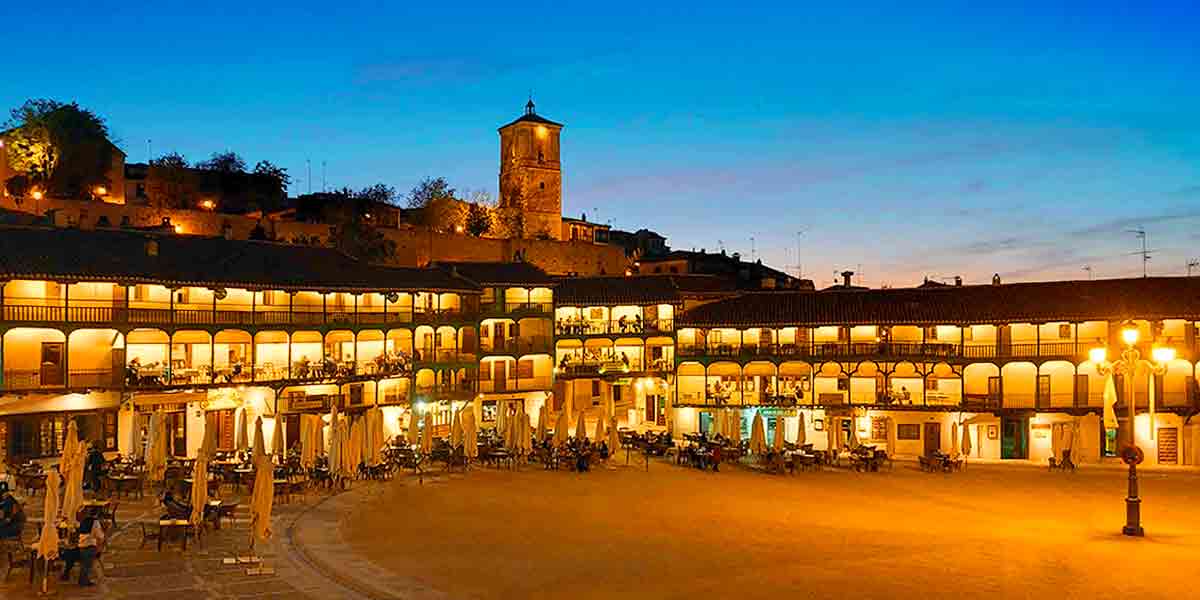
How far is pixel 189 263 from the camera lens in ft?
136

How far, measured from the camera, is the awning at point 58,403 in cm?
3444

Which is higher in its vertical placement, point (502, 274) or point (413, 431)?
point (502, 274)

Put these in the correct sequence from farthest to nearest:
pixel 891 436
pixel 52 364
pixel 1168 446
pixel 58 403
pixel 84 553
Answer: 1. pixel 891 436
2. pixel 1168 446
3. pixel 52 364
4. pixel 58 403
5. pixel 84 553

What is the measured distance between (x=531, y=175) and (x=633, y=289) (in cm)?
3846

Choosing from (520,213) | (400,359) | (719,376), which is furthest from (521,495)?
(520,213)

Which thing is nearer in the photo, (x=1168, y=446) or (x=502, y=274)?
(x=1168, y=446)

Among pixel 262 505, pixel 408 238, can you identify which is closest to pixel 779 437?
pixel 262 505

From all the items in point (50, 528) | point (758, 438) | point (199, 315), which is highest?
point (199, 315)

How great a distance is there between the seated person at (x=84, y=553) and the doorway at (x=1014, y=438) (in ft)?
133

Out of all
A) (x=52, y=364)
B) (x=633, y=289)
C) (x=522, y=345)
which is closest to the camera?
(x=52, y=364)

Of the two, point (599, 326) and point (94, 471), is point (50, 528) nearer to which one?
point (94, 471)

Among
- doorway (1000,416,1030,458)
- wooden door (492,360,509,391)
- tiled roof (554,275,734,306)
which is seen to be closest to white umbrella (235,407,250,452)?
wooden door (492,360,509,391)

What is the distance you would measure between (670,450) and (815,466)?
626 cm

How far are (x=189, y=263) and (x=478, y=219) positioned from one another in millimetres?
48773
